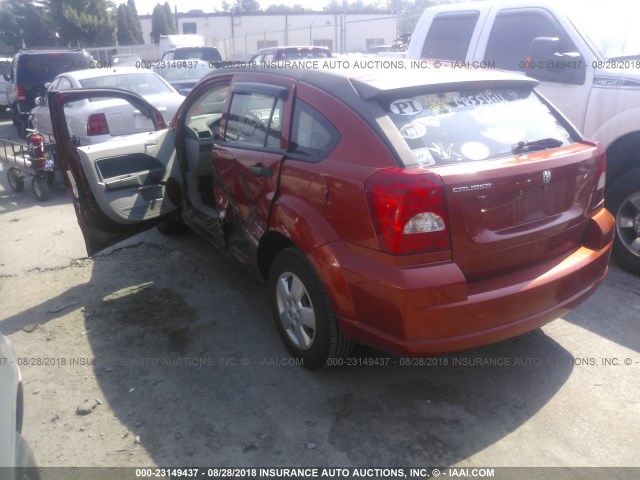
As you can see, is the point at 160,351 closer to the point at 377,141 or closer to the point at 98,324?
the point at 98,324

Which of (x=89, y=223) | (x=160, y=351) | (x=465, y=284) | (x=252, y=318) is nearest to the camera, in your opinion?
(x=465, y=284)

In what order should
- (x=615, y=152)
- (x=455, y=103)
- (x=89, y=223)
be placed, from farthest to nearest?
1. (x=615, y=152)
2. (x=89, y=223)
3. (x=455, y=103)

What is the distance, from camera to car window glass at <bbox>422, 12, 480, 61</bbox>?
597 centimetres

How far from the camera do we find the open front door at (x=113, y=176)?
4.39 metres

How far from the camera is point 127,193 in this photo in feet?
15.3

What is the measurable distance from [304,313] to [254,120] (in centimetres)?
141

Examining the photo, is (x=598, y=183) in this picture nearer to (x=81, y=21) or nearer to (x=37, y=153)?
(x=37, y=153)

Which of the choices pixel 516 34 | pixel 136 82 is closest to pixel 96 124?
pixel 136 82

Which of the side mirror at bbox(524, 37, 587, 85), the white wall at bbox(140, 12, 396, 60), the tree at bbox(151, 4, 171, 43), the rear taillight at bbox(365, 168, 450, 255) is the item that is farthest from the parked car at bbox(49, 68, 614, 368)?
the tree at bbox(151, 4, 171, 43)

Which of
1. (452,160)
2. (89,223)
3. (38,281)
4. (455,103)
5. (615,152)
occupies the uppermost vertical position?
(455,103)

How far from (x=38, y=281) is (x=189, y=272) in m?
1.40

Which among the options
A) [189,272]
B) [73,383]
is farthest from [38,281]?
[73,383]

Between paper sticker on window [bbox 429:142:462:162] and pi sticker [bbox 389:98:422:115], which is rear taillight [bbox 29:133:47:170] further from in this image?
paper sticker on window [bbox 429:142:462:162]

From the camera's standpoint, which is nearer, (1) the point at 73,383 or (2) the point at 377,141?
(2) the point at 377,141
